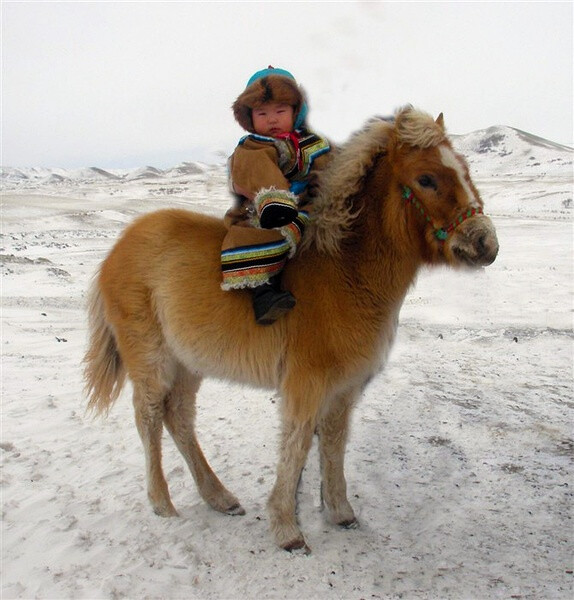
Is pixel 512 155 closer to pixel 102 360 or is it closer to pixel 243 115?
pixel 243 115

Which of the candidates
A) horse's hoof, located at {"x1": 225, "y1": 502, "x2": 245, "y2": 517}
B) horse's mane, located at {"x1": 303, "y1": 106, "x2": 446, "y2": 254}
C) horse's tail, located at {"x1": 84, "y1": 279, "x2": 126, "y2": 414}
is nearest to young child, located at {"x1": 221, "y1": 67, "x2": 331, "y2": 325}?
horse's mane, located at {"x1": 303, "y1": 106, "x2": 446, "y2": 254}

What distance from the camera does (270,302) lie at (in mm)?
3389

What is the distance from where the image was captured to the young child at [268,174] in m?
3.37

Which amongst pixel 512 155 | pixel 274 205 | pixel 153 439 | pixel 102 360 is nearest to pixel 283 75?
pixel 274 205

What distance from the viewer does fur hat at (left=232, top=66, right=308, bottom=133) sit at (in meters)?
3.52

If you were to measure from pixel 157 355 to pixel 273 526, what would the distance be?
1.56 metres

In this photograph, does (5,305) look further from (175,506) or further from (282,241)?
(282,241)

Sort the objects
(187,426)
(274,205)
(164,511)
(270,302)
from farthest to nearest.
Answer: (187,426), (164,511), (270,302), (274,205)

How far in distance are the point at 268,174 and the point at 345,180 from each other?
1.75 feet

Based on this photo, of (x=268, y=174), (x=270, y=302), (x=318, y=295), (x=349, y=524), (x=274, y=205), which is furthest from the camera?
(x=349, y=524)

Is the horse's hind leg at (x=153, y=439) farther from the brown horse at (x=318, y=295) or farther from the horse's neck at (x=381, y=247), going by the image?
the horse's neck at (x=381, y=247)

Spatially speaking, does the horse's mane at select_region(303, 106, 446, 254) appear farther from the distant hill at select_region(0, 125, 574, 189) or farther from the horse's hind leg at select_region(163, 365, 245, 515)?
the distant hill at select_region(0, 125, 574, 189)

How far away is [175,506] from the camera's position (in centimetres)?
438

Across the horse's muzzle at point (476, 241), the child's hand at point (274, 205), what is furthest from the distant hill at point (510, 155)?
the child's hand at point (274, 205)
